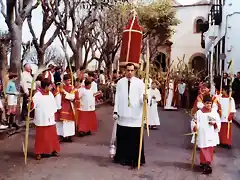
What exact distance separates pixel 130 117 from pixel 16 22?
595 cm

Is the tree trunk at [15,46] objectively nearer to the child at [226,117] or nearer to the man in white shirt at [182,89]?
the child at [226,117]

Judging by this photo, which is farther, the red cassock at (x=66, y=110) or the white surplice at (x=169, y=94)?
the white surplice at (x=169, y=94)

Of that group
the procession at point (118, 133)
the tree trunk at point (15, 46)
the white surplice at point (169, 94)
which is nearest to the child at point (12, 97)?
the procession at point (118, 133)

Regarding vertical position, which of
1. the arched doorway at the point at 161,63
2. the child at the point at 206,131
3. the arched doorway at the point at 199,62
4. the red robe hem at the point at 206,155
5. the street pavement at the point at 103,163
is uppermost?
the arched doorway at the point at 199,62

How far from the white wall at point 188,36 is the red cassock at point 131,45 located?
120 feet

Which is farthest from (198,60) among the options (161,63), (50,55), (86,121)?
(86,121)

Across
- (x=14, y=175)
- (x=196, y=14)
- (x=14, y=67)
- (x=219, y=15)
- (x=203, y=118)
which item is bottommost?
(x=14, y=175)

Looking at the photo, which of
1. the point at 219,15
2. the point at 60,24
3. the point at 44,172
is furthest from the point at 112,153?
the point at 219,15

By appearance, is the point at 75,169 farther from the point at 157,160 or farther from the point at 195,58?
the point at 195,58

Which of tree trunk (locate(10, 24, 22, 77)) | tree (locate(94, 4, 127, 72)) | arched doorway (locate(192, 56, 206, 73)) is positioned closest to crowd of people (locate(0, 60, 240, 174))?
tree trunk (locate(10, 24, 22, 77))

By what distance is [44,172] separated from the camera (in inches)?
286

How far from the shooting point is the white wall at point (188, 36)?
146 feet

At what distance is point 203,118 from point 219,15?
71.9 feet

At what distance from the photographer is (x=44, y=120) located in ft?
26.9
